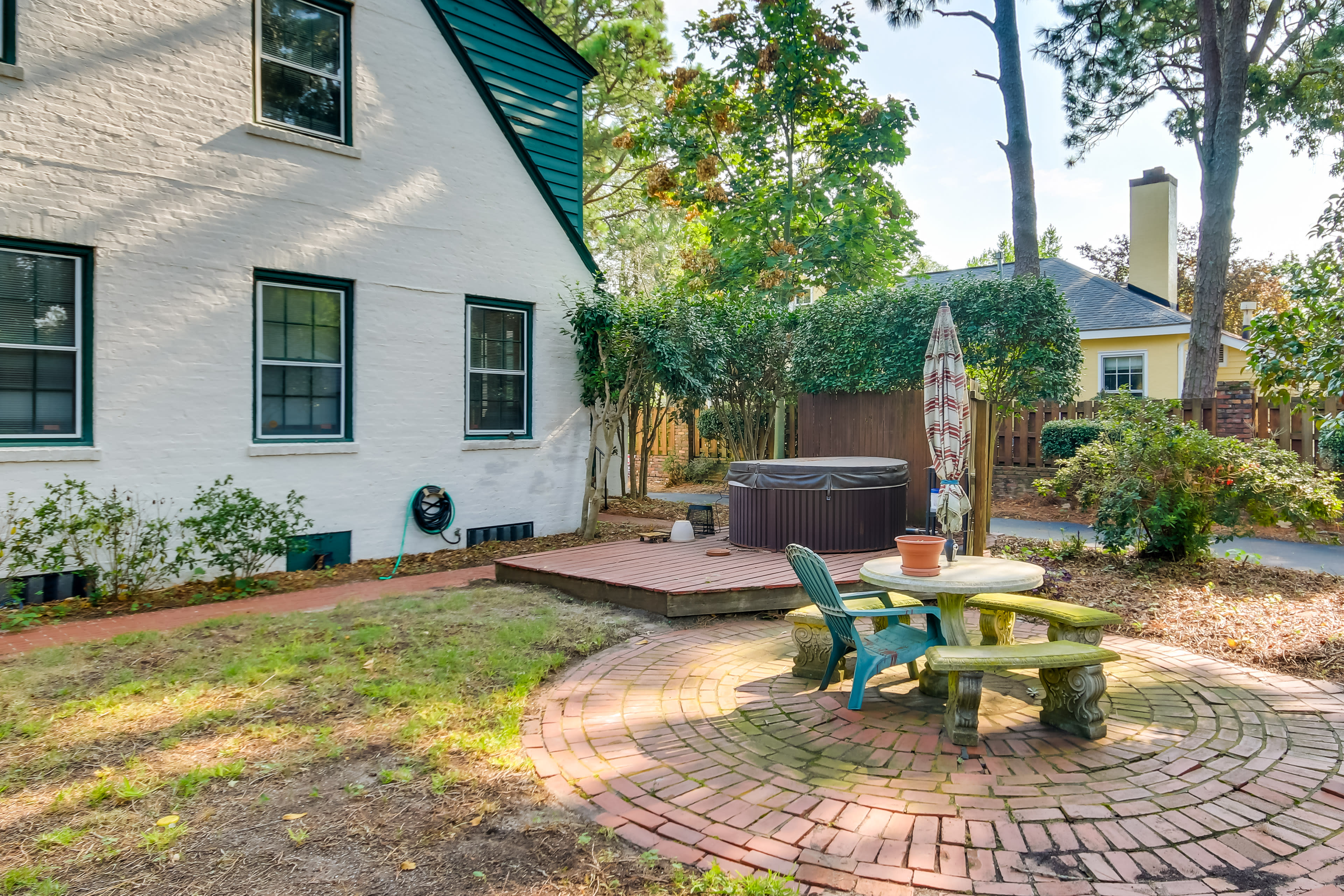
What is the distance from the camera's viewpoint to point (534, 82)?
33.2ft

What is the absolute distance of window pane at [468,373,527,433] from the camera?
909 centimetres

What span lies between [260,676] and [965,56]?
15.4 metres

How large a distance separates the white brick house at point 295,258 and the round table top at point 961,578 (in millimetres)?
5665

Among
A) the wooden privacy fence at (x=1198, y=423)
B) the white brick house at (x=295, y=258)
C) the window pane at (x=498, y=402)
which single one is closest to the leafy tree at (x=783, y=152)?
the wooden privacy fence at (x=1198, y=423)

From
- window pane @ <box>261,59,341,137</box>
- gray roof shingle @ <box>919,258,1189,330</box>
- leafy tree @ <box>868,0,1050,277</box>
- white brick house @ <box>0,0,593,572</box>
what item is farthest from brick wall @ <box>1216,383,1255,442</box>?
window pane @ <box>261,59,341,137</box>

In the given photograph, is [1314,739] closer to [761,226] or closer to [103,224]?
[103,224]

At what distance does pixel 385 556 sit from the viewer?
26.8 ft

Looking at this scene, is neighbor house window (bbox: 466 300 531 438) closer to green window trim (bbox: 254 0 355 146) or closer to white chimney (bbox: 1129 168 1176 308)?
green window trim (bbox: 254 0 355 146)

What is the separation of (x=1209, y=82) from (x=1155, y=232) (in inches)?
340

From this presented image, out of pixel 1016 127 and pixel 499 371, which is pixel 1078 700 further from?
pixel 1016 127

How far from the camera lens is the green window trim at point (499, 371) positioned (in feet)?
29.3

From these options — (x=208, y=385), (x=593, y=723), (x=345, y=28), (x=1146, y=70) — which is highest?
(x=1146, y=70)

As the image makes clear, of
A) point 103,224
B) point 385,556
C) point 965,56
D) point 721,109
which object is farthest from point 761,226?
point 103,224

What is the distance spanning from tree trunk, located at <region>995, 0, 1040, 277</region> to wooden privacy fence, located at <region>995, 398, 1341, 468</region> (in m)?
2.83
